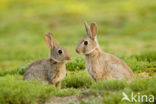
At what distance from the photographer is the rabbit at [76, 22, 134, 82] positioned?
8.77 meters

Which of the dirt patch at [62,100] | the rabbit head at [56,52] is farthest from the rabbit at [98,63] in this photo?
the dirt patch at [62,100]

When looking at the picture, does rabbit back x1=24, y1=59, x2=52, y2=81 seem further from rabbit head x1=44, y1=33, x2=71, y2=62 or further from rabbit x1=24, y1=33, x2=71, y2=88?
rabbit head x1=44, y1=33, x2=71, y2=62

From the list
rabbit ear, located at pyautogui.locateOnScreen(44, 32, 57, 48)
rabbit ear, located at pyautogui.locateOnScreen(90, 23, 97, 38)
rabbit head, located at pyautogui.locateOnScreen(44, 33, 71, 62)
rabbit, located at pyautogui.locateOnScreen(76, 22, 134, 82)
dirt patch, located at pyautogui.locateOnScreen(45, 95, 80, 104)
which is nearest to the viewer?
dirt patch, located at pyautogui.locateOnScreen(45, 95, 80, 104)

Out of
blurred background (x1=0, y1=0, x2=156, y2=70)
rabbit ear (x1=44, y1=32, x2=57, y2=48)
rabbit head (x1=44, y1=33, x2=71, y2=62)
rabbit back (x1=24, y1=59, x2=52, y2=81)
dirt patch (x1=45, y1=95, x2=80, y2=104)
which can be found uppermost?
blurred background (x1=0, y1=0, x2=156, y2=70)

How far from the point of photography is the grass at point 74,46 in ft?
25.2

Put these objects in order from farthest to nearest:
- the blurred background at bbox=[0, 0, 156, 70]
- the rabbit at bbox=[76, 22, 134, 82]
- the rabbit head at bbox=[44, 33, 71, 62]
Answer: the blurred background at bbox=[0, 0, 156, 70] < the rabbit head at bbox=[44, 33, 71, 62] < the rabbit at bbox=[76, 22, 134, 82]

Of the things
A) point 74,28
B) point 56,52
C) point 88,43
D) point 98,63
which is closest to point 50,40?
point 56,52

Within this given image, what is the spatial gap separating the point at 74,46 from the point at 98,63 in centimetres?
1417

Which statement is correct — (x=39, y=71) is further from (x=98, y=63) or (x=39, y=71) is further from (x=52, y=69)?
(x=98, y=63)

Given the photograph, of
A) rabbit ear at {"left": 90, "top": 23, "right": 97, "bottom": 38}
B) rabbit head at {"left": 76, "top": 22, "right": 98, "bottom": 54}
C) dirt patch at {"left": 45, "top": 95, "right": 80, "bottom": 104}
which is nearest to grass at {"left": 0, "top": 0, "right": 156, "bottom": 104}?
dirt patch at {"left": 45, "top": 95, "right": 80, "bottom": 104}

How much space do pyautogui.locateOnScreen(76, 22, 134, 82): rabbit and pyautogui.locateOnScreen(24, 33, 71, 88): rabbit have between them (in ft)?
2.30

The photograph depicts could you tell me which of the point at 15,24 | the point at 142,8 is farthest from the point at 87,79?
the point at 142,8

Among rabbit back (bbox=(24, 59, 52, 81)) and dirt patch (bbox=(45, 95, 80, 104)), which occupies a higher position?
rabbit back (bbox=(24, 59, 52, 81))

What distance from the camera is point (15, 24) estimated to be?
110ft
